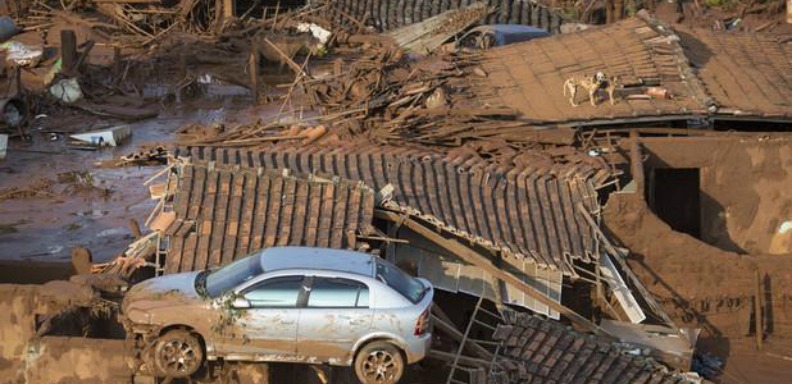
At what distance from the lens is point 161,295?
13.4m

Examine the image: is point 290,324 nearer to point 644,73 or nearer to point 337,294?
point 337,294

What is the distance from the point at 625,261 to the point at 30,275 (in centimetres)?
869

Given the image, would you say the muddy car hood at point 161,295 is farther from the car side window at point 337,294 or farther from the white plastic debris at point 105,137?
the white plastic debris at point 105,137

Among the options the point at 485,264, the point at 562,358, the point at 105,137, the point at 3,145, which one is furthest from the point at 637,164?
the point at 3,145

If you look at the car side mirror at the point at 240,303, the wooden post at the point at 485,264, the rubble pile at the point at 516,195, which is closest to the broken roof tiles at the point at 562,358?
the rubble pile at the point at 516,195

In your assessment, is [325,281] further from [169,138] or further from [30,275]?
[169,138]

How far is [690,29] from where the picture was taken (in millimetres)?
24469

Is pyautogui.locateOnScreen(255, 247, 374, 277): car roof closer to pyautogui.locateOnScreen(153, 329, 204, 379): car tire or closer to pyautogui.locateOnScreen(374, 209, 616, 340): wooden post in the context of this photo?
pyautogui.locateOnScreen(153, 329, 204, 379): car tire

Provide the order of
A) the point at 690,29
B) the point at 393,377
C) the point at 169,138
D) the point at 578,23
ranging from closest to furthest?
the point at 393,377 → the point at 690,29 → the point at 169,138 → the point at 578,23

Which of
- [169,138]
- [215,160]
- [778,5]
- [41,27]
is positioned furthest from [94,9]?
[215,160]

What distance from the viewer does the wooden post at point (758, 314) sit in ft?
60.9

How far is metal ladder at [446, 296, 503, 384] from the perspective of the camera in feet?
47.5

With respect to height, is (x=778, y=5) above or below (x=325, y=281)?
above

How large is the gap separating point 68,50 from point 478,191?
16.8 meters
